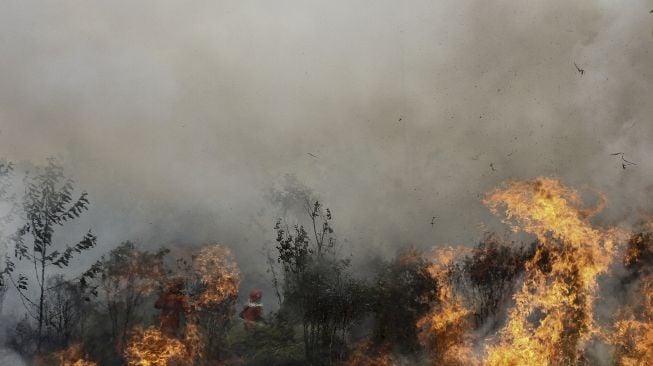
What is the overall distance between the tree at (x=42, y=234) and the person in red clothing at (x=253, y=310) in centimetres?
700

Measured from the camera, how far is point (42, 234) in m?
24.2

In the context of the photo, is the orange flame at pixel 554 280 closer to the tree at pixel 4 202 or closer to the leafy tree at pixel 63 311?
the leafy tree at pixel 63 311

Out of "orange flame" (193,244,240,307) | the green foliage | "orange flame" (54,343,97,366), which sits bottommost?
"orange flame" (54,343,97,366)

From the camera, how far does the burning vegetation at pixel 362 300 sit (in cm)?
2195

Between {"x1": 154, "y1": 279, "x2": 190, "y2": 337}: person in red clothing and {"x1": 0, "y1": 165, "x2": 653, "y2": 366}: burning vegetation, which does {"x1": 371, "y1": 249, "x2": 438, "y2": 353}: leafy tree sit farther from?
{"x1": 154, "y1": 279, "x2": 190, "y2": 337}: person in red clothing

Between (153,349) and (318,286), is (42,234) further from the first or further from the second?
(318,286)

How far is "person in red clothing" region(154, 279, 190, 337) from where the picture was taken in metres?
24.0

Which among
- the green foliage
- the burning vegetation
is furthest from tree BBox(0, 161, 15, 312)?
the green foliage

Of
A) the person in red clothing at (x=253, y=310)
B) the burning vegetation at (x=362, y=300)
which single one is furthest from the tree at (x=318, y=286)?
the person in red clothing at (x=253, y=310)

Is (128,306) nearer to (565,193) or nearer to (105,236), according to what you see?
(105,236)

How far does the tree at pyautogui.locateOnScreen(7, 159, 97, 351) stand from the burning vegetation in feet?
0.18

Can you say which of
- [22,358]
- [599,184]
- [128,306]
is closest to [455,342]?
[599,184]

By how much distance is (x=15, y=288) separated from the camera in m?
23.6

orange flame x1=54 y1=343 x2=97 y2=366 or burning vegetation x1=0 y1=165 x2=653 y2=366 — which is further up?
burning vegetation x1=0 y1=165 x2=653 y2=366
